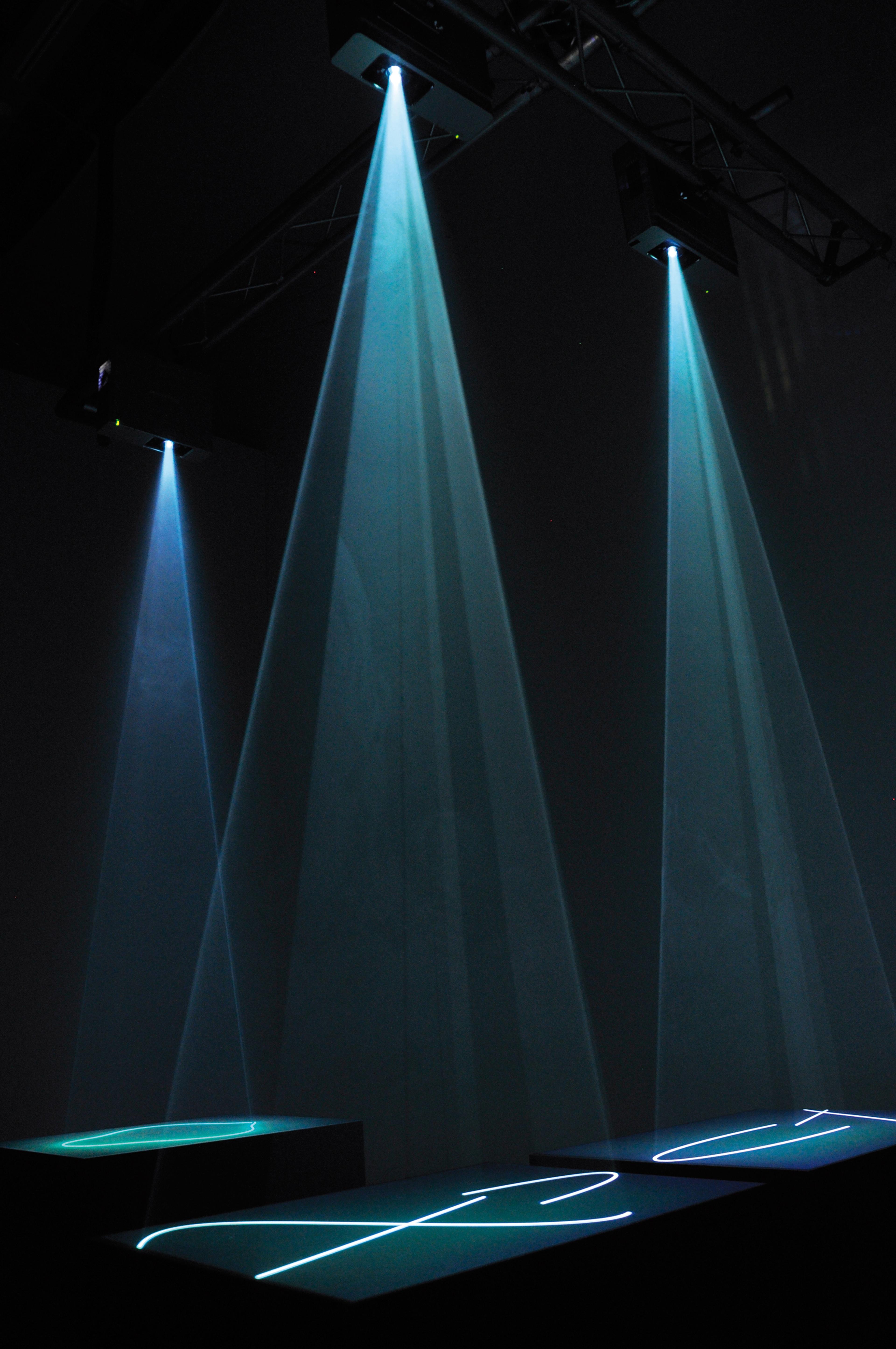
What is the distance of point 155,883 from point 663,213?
3972 millimetres

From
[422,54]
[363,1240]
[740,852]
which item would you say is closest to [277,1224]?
[363,1240]

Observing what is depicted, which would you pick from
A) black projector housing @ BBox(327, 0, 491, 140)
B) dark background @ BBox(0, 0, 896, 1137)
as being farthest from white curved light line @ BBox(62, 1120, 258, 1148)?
black projector housing @ BBox(327, 0, 491, 140)

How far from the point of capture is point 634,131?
3.60 meters

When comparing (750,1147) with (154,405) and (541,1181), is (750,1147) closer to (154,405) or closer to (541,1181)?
(541,1181)

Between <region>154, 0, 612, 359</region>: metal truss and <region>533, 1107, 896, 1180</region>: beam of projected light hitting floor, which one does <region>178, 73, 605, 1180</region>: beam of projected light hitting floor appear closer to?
<region>154, 0, 612, 359</region>: metal truss

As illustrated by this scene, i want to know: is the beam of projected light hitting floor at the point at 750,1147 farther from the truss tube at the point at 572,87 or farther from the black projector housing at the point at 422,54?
the truss tube at the point at 572,87

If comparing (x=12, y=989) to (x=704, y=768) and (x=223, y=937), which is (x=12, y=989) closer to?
(x=223, y=937)

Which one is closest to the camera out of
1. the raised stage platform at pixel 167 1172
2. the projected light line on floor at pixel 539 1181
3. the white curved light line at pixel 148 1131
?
the projected light line on floor at pixel 539 1181

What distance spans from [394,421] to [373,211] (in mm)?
1152

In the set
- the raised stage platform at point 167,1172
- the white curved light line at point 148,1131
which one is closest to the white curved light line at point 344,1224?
the raised stage platform at point 167,1172

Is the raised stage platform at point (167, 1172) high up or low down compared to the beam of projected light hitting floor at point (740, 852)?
down

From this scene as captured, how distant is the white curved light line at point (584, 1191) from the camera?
208cm

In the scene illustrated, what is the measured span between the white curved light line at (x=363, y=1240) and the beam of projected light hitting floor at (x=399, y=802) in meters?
2.42

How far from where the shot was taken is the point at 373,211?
4.62 meters
